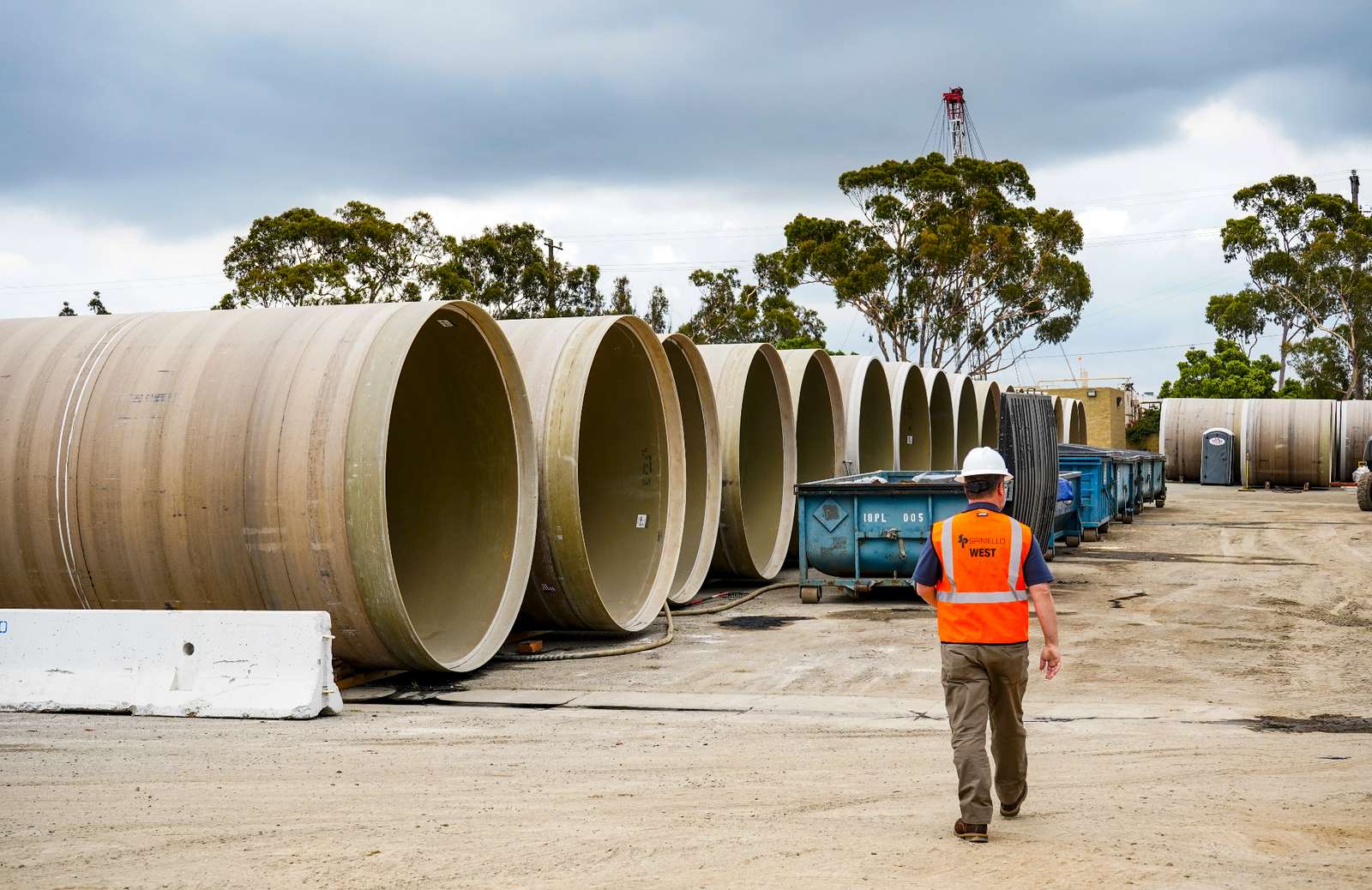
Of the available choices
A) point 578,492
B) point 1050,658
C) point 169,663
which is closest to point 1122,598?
point 578,492

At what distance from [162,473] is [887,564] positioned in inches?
307

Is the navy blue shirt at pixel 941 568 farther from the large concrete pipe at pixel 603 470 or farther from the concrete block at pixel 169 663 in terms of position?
the large concrete pipe at pixel 603 470

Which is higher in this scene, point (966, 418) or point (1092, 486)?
point (966, 418)

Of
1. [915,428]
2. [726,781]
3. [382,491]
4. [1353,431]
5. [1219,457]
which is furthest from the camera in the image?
[1219,457]

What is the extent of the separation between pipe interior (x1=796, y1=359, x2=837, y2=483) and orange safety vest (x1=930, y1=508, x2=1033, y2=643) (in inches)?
540

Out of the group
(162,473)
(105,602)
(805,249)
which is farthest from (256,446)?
(805,249)

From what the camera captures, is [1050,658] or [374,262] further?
[374,262]

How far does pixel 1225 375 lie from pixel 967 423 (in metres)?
36.9

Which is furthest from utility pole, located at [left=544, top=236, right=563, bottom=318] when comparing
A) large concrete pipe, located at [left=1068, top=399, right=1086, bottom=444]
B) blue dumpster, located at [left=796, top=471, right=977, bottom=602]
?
blue dumpster, located at [left=796, top=471, right=977, bottom=602]

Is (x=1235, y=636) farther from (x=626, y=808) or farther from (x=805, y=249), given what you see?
(x=805, y=249)

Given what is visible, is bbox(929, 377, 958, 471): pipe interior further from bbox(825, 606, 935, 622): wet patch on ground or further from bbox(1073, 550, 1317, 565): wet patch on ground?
bbox(825, 606, 935, 622): wet patch on ground

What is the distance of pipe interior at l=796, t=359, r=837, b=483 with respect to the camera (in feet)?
63.9

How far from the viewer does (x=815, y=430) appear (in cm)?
1988

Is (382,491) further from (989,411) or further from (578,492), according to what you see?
(989,411)
